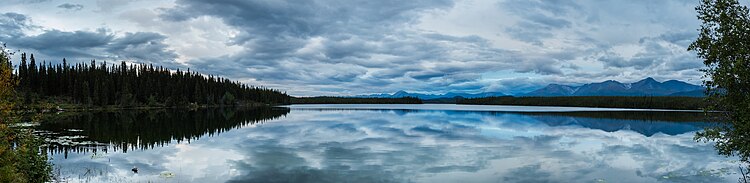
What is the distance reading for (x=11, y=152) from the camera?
14.9m

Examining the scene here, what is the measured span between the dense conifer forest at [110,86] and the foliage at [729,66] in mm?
133317

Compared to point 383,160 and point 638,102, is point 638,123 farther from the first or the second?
point 638,102

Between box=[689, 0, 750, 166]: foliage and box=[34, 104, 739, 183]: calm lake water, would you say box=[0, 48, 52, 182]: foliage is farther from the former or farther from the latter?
box=[689, 0, 750, 166]: foliage

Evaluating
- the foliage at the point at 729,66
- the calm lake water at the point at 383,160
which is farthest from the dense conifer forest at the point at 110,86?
the foliage at the point at 729,66

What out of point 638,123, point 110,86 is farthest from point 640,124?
point 110,86

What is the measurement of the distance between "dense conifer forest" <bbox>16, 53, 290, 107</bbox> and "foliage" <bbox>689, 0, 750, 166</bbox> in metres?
133

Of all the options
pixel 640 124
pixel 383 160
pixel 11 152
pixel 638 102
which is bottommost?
pixel 383 160

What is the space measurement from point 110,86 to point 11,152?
13895 centimetres

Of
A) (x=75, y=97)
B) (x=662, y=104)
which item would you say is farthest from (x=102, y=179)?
(x=662, y=104)

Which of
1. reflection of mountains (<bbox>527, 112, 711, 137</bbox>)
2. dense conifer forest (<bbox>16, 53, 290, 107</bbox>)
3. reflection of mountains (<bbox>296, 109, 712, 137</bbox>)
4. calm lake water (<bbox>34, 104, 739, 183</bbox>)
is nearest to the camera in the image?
calm lake water (<bbox>34, 104, 739, 183</bbox>)

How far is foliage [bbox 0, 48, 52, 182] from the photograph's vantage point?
45.2 feet

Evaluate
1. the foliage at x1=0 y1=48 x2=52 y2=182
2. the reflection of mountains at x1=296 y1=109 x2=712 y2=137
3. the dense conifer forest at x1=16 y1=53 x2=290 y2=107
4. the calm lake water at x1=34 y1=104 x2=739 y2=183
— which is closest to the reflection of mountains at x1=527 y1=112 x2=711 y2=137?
the reflection of mountains at x1=296 y1=109 x2=712 y2=137

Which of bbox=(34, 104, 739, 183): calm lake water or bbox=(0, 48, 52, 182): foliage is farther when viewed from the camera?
bbox=(34, 104, 739, 183): calm lake water

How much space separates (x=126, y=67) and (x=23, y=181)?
183 m
